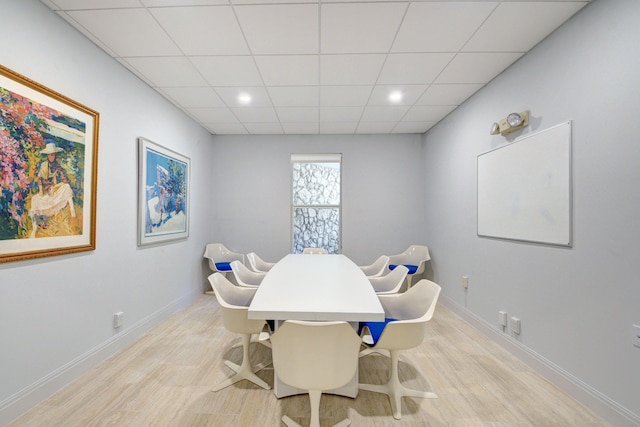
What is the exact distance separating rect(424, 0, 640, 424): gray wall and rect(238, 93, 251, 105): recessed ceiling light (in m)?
2.78

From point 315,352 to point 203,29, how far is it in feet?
8.05

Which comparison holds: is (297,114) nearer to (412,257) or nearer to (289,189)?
(289,189)

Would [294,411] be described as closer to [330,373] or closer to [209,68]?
[330,373]

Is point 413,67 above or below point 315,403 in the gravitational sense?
above

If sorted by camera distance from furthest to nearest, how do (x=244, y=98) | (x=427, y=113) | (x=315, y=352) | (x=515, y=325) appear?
(x=427, y=113) → (x=244, y=98) → (x=515, y=325) → (x=315, y=352)

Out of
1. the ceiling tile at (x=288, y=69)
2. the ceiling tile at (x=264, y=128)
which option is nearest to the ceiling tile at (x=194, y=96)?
the ceiling tile at (x=288, y=69)

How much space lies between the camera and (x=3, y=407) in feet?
5.64

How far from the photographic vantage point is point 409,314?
2227 millimetres

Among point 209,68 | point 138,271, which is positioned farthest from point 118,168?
point 209,68

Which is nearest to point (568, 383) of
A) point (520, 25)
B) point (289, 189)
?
point (520, 25)

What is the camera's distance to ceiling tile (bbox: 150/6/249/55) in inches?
80.4

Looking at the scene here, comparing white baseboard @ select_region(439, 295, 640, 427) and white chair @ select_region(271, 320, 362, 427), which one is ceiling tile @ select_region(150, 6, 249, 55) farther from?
white baseboard @ select_region(439, 295, 640, 427)

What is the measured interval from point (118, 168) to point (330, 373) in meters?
2.66

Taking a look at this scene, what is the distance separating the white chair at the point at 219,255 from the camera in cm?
459
